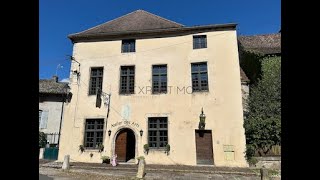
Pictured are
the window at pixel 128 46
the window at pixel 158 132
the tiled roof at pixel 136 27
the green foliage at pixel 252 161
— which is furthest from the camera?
the window at pixel 128 46

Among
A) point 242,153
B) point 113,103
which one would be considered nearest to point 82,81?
point 113,103

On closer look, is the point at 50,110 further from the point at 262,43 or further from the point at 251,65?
the point at 262,43

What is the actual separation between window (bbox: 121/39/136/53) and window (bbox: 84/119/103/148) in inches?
201

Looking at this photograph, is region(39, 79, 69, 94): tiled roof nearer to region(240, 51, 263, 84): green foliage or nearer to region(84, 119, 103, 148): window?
region(84, 119, 103, 148): window

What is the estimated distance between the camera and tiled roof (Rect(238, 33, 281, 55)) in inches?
1029

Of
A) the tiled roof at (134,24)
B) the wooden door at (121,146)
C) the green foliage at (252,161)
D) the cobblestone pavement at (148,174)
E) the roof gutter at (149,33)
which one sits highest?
the tiled roof at (134,24)

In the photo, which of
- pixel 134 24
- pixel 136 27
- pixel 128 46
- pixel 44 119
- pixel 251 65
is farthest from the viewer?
pixel 44 119

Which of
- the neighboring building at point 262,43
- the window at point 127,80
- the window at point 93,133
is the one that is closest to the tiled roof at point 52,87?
the window at point 93,133

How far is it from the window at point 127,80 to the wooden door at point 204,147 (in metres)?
5.22

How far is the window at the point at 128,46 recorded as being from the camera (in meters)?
20.4

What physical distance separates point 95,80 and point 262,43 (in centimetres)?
1727

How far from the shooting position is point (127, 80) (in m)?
19.7

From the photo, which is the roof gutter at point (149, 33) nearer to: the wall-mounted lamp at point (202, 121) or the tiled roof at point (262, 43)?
the wall-mounted lamp at point (202, 121)

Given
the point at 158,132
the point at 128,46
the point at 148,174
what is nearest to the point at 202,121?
the point at 158,132
